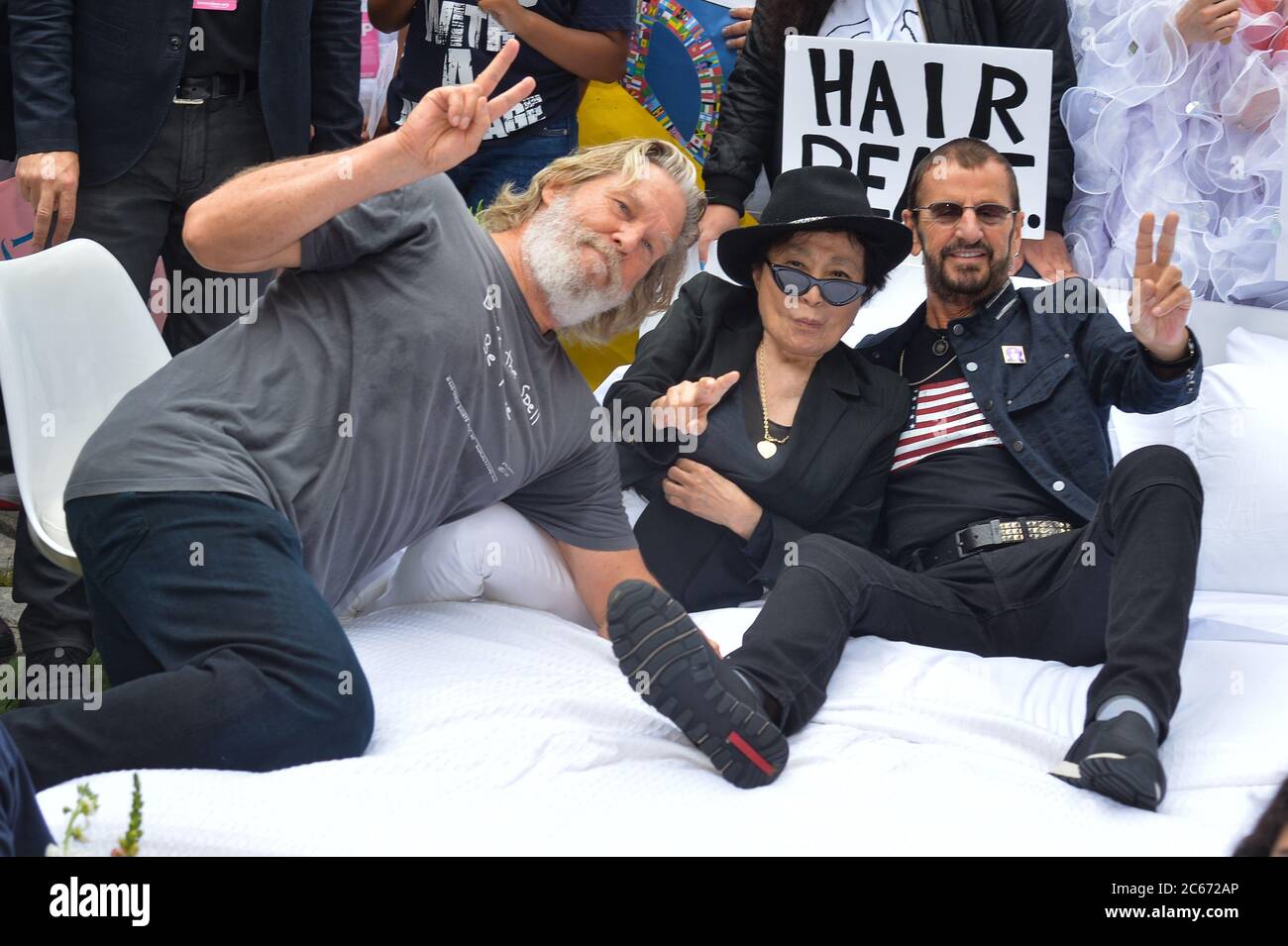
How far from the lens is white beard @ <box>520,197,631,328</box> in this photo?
8.10ft

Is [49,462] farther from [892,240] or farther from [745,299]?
[892,240]

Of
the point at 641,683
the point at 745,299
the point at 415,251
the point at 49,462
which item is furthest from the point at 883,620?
the point at 49,462

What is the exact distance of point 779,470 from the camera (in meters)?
2.85

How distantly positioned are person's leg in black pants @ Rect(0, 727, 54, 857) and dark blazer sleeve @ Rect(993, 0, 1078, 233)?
2.77 metres

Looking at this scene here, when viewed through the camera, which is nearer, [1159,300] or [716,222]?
[1159,300]

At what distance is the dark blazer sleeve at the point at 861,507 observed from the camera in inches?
111

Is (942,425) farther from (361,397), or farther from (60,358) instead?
(60,358)

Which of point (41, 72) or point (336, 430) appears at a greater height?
point (41, 72)

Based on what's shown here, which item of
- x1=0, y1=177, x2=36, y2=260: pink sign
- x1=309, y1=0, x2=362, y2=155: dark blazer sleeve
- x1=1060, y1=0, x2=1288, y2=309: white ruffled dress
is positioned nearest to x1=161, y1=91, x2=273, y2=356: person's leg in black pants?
x1=309, y1=0, x2=362, y2=155: dark blazer sleeve

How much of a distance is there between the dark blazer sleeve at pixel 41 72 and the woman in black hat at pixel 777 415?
4.42 ft

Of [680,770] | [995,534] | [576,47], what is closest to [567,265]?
[680,770]

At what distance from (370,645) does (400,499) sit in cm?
32

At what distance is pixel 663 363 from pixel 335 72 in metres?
1.18

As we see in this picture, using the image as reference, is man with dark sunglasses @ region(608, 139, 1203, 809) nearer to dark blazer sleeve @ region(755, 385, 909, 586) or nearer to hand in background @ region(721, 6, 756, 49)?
dark blazer sleeve @ region(755, 385, 909, 586)
